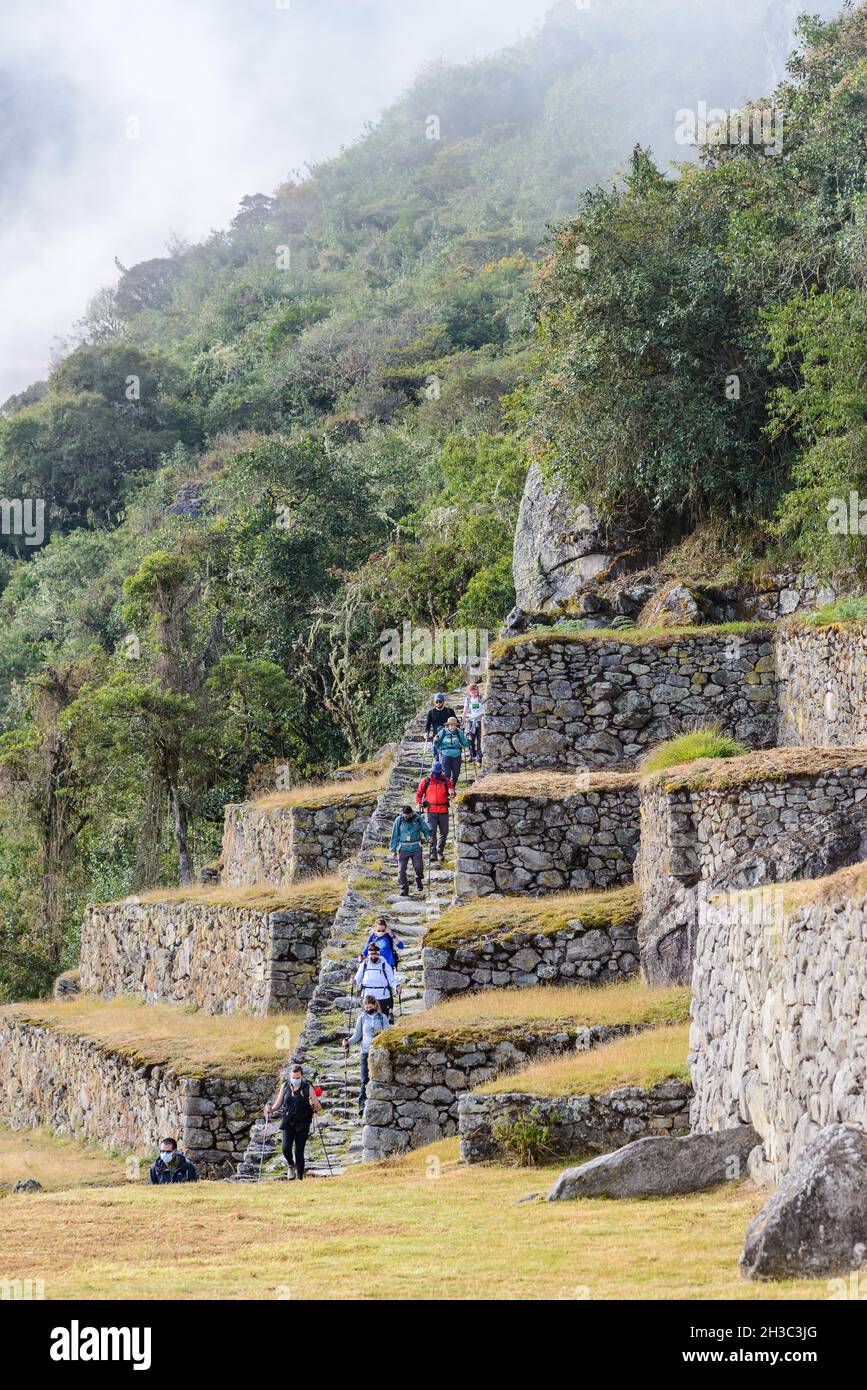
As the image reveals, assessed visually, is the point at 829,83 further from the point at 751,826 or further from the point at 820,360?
the point at 751,826

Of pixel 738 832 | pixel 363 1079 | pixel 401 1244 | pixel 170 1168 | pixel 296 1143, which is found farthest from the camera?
pixel 738 832

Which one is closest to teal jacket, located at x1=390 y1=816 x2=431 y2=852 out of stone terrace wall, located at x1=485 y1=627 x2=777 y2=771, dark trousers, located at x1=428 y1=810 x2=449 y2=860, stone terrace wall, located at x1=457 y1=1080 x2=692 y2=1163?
dark trousers, located at x1=428 y1=810 x2=449 y2=860

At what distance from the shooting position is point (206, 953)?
77.4 feet

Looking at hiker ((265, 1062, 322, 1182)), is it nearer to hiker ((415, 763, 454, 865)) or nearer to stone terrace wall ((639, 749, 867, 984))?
stone terrace wall ((639, 749, 867, 984))

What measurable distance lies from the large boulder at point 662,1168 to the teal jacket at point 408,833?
9.41 metres

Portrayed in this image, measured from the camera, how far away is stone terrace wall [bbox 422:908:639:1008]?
16.8 m

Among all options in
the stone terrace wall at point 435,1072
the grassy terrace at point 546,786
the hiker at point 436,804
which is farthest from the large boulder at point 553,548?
the stone terrace wall at point 435,1072

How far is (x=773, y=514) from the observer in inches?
981

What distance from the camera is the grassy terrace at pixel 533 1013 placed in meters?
14.7

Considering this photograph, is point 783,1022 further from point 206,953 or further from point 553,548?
point 553,548

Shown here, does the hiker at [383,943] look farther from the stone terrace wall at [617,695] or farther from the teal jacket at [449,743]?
the stone terrace wall at [617,695]

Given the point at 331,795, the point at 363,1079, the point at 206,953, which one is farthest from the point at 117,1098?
the point at 363,1079

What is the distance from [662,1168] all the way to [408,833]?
9864 mm

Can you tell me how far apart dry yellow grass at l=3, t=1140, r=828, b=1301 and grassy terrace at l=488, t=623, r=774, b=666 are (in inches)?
455
